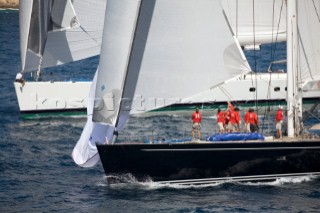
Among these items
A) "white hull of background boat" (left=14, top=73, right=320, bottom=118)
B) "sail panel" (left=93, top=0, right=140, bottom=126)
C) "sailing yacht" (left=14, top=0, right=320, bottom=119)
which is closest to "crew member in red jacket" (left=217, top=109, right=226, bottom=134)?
"sail panel" (left=93, top=0, right=140, bottom=126)

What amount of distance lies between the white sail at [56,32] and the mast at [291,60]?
1451 cm

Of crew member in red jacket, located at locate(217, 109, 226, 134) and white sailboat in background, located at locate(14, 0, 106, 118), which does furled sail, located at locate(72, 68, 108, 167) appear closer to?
crew member in red jacket, located at locate(217, 109, 226, 134)

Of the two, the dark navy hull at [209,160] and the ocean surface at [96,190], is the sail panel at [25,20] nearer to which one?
the ocean surface at [96,190]

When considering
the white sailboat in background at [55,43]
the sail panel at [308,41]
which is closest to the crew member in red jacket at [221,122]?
the sail panel at [308,41]

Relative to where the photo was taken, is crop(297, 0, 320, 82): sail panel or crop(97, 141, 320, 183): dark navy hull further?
crop(297, 0, 320, 82): sail panel

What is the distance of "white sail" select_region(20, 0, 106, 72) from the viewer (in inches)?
2272

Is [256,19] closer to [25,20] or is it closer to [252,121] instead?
[252,121]

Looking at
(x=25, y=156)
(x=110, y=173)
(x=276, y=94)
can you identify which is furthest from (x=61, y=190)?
(x=276, y=94)

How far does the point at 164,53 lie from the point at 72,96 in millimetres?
19575

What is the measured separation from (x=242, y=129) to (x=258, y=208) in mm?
5913

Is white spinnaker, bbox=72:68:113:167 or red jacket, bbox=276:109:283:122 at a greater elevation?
red jacket, bbox=276:109:283:122

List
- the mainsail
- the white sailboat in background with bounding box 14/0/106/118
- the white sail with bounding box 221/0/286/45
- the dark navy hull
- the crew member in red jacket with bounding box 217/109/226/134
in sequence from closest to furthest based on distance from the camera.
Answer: the mainsail < the dark navy hull < the crew member in red jacket with bounding box 217/109/226/134 < the white sail with bounding box 221/0/286/45 < the white sailboat in background with bounding box 14/0/106/118

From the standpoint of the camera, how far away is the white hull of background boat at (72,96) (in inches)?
2408

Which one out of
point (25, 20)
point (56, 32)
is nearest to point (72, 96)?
point (56, 32)
